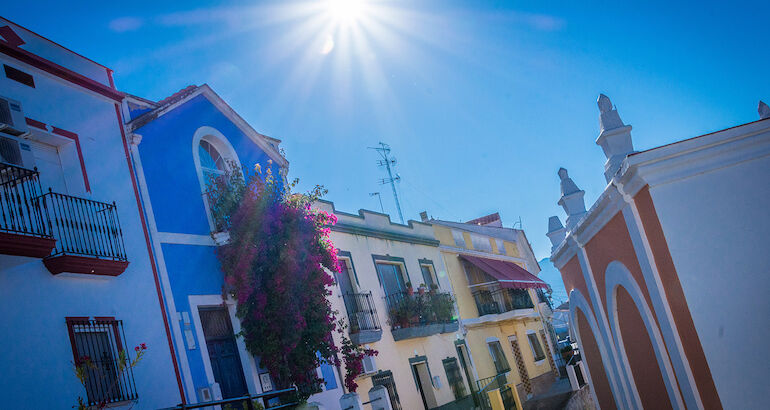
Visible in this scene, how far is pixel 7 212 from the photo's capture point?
1024cm

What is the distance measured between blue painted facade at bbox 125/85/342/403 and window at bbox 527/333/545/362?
20.3 metres

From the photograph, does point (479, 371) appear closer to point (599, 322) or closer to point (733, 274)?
point (599, 322)

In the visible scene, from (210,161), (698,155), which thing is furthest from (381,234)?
(698,155)

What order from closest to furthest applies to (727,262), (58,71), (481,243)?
(727,262) → (58,71) → (481,243)

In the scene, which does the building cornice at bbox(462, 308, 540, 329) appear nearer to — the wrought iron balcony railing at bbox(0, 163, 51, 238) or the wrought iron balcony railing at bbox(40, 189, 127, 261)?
the wrought iron balcony railing at bbox(40, 189, 127, 261)

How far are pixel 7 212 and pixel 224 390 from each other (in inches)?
216

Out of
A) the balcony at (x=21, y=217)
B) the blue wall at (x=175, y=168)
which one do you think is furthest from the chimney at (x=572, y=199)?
the balcony at (x=21, y=217)

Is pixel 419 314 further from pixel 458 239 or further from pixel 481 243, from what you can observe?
pixel 481 243

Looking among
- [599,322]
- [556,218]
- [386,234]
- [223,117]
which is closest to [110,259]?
[223,117]

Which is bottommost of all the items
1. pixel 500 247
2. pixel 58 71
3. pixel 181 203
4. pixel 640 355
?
pixel 640 355

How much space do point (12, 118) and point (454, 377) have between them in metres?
16.9

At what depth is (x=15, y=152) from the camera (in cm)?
1059

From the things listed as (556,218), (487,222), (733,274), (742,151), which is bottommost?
(733,274)

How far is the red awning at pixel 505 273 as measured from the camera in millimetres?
28031
